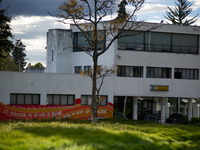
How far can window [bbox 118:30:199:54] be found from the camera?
33906mm

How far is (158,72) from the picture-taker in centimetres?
3475

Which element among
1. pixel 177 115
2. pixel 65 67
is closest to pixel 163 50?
pixel 177 115

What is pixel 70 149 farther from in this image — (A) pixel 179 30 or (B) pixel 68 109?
(A) pixel 179 30

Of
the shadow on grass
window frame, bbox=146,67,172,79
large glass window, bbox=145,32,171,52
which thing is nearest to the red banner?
window frame, bbox=146,67,172,79

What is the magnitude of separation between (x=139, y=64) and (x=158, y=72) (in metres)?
2.58

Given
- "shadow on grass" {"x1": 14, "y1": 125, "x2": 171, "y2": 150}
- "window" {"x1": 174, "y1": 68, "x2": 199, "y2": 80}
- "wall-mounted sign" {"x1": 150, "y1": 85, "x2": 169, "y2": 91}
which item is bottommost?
"shadow on grass" {"x1": 14, "y1": 125, "x2": 171, "y2": 150}

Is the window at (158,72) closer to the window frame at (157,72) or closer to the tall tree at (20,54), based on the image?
the window frame at (157,72)

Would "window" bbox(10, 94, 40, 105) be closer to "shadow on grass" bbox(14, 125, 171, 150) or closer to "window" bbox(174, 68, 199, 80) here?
"shadow on grass" bbox(14, 125, 171, 150)

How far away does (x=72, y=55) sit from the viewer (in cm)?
3628

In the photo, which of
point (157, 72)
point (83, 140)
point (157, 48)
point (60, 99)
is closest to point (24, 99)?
point (60, 99)

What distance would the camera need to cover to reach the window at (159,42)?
33906 millimetres

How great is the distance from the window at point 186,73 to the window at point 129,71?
4.56 metres

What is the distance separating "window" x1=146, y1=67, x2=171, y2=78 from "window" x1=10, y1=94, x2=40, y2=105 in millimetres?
12750

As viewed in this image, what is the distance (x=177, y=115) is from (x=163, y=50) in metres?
8.40
